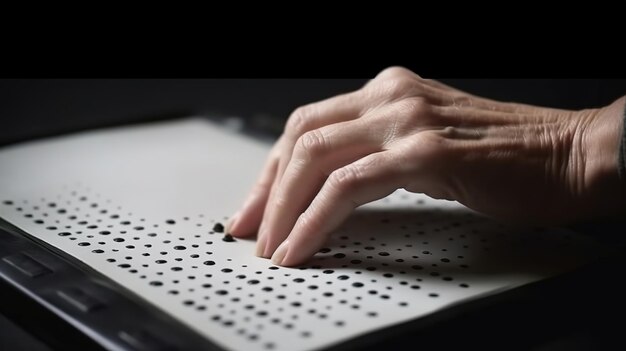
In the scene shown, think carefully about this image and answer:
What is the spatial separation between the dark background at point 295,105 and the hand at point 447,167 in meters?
0.09

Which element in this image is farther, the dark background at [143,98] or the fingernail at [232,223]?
the dark background at [143,98]

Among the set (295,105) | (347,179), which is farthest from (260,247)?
(295,105)

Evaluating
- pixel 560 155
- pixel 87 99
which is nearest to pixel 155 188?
pixel 560 155

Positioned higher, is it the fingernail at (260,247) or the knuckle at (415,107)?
the knuckle at (415,107)

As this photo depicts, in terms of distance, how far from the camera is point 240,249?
76 cm

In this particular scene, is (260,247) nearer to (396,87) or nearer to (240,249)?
(240,249)

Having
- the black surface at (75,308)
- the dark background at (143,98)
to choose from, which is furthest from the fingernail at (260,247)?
the dark background at (143,98)

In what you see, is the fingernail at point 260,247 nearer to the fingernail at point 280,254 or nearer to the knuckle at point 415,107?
the fingernail at point 280,254

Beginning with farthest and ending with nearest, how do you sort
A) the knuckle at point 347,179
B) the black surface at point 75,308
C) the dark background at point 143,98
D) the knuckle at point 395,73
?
the dark background at point 143,98, the knuckle at point 395,73, the knuckle at point 347,179, the black surface at point 75,308

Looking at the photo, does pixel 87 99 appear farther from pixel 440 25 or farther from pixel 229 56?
pixel 440 25

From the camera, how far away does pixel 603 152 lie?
72cm

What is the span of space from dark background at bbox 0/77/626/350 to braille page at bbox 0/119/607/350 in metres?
0.03

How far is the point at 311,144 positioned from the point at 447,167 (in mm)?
135

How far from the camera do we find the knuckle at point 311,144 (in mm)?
749
